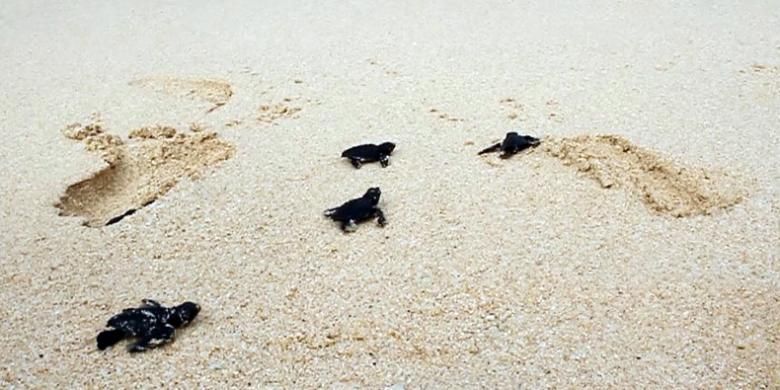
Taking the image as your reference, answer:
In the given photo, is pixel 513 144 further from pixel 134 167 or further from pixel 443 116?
pixel 134 167

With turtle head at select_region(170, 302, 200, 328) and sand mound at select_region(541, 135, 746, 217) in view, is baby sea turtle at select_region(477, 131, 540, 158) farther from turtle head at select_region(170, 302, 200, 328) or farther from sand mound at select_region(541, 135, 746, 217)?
turtle head at select_region(170, 302, 200, 328)

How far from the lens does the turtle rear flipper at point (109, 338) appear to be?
1467 mm

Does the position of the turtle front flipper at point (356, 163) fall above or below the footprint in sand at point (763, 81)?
above

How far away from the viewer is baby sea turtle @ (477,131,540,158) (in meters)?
2.16

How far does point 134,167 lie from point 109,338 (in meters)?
0.87

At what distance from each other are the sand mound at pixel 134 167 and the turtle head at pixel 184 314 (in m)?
0.51

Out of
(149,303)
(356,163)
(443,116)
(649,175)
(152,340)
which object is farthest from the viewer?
(443,116)

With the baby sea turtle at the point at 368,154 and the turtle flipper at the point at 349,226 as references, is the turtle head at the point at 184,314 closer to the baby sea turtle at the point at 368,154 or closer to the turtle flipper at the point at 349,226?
the turtle flipper at the point at 349,226

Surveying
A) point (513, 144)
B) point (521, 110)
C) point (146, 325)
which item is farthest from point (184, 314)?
point (521, 110)

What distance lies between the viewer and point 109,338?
1.48m

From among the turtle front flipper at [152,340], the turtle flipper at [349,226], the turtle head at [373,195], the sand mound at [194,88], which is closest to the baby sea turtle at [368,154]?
the turtle head at [373,195]

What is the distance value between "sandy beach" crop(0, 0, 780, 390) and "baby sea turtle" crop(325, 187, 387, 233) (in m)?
0.03

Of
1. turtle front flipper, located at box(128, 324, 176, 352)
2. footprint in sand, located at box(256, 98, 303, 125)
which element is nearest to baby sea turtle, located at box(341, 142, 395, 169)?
footprint in sand, located at box(256, 98, 303, 125)

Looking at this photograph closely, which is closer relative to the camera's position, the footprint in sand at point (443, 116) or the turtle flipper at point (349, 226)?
the turtle flipper at point (349, 226)
